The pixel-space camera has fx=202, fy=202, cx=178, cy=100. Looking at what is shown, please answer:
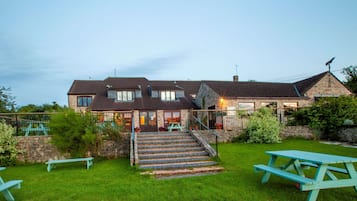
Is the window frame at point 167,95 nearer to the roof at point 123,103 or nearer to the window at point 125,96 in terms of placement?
the roof at point 123,103

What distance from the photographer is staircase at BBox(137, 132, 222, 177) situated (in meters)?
6.82

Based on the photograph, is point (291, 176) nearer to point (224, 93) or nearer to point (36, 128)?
point (36, 128)

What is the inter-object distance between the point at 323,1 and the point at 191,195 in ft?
46.1

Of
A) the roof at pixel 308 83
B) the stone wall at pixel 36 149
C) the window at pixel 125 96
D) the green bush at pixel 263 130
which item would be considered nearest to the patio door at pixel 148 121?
the window at pixel 125 96

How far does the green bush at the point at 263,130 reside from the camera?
11875mm

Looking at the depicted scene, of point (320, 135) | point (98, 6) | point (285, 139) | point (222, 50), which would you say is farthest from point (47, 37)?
point (320, 135)

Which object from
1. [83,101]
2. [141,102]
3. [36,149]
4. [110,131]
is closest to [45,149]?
[36,149]

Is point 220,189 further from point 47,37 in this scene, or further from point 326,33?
point 47,37

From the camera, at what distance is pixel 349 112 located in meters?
12.6

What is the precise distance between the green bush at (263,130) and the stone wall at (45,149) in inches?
289

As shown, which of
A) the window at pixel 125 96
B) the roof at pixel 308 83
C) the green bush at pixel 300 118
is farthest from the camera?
the window at pixel 125 96

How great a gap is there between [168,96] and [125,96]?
177 inches

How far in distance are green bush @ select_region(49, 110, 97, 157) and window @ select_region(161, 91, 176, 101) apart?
12982mm

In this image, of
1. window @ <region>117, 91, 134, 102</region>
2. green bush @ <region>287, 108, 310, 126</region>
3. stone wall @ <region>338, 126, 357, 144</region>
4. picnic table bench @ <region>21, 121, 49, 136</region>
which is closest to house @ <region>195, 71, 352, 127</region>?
green bush @ <region>287, 108, 310, 126</region>
